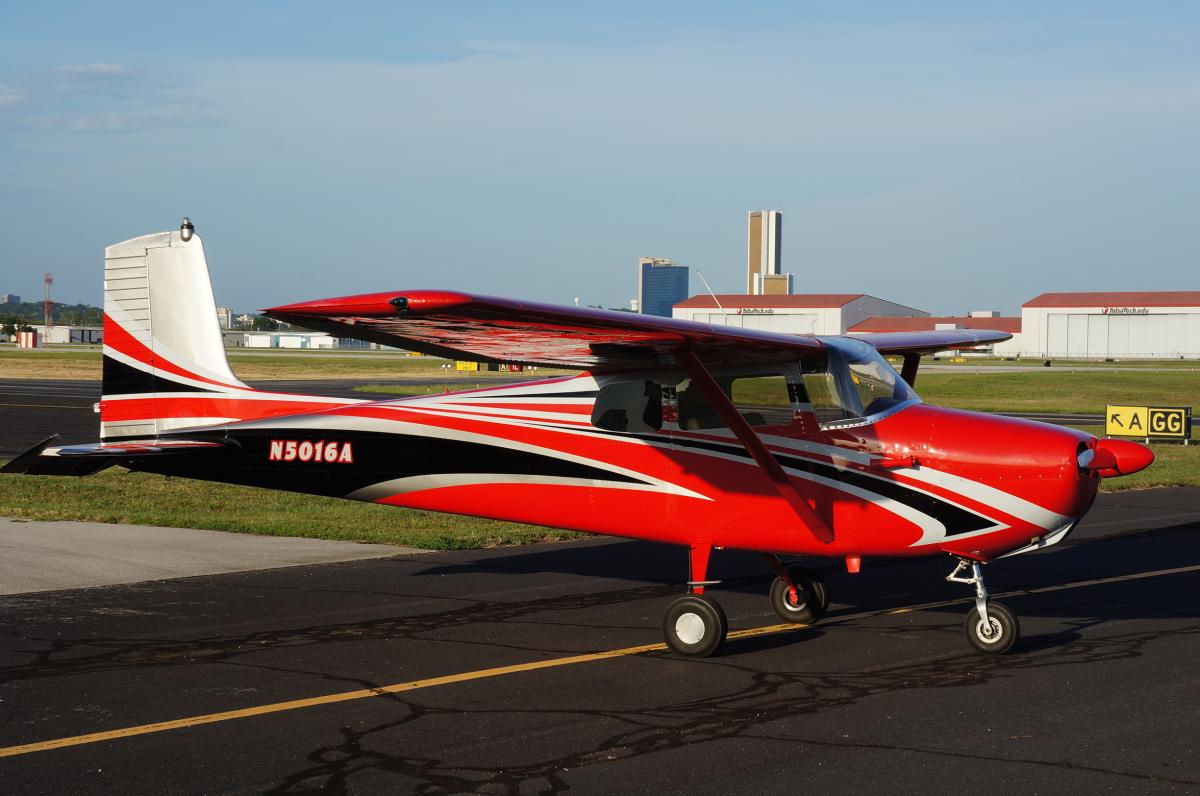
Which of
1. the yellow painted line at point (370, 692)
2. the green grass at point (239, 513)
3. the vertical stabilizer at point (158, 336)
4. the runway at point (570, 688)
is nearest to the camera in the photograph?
the runway at point (570, 688)

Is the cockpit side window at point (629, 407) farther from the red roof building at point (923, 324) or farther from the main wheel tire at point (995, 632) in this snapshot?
the red roof building at point (923, 324)

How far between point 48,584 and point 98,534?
111 inches

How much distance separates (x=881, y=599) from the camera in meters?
10.9

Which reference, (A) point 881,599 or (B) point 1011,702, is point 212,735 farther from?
(A) point 881,599

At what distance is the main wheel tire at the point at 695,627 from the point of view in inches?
334

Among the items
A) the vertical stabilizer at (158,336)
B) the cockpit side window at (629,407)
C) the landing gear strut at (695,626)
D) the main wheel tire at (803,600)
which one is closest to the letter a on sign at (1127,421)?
the main wheel tire at (803,600)

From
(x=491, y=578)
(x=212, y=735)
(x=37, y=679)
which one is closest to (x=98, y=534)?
(x=491, y=578)

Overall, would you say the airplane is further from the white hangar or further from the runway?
the white hangar

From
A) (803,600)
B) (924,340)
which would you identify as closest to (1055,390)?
(924,340)

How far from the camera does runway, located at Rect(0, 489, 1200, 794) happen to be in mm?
5918

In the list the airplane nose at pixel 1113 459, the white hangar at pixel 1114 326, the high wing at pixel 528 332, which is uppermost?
the white hangar at pixel 1114 326

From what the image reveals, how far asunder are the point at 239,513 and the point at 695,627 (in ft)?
29.6

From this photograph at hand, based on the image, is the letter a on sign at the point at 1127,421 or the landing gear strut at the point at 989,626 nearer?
the landing gear strut at the point at 989,626

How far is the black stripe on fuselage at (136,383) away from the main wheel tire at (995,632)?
22.2 feet
